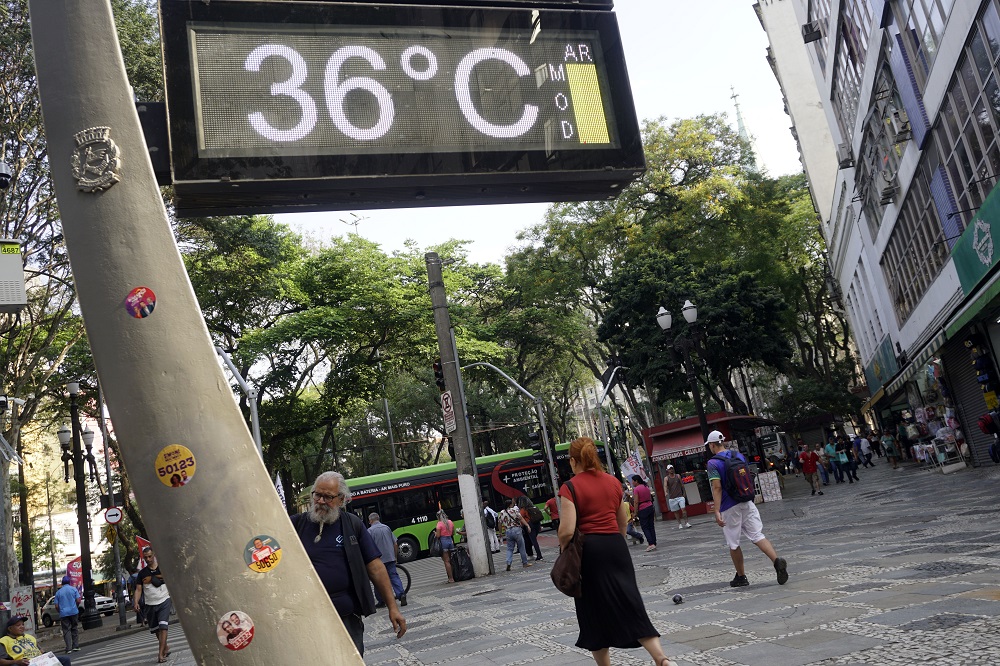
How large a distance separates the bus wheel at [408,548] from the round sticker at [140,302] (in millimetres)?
31325

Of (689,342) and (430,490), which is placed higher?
(689,342)

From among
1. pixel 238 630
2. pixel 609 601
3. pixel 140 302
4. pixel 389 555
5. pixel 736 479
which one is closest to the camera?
pixel 238 630

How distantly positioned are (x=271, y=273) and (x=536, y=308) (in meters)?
14.9

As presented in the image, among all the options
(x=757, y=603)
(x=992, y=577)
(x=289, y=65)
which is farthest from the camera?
(x=757, y=603)

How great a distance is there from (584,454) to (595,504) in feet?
1.02

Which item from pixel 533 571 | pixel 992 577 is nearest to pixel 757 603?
pixel 992 577

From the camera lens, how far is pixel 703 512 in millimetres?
28172

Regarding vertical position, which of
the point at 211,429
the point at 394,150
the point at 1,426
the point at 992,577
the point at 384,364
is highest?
the point at 384,364

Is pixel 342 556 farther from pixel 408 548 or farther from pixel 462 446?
pixel 408 548

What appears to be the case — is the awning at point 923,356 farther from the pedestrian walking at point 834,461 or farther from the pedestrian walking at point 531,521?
the pedestrian walking at point 531,521

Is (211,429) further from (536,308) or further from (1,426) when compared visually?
(536,308)

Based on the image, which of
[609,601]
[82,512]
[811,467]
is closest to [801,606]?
[609,601]

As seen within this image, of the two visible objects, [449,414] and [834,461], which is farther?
[834,461]

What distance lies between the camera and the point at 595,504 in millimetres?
5094
